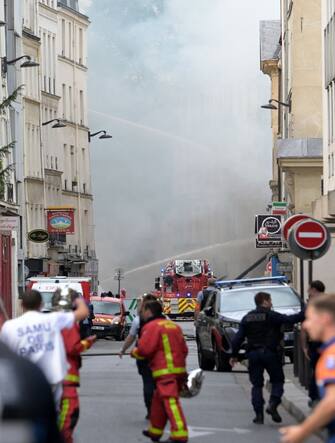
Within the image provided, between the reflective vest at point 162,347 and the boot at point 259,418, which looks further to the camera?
the boot at point 259,418

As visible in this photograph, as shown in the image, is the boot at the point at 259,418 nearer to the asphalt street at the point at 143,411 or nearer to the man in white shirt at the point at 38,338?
the asphalt street at the point at 143,411

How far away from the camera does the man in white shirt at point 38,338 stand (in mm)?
11773

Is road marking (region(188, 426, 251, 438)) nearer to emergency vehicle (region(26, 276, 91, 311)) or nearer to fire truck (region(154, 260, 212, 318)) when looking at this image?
emergency vehicle (region(26, 276, 91, 311))

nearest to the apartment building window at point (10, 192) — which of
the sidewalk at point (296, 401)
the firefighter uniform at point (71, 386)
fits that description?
the sidewalk at point (296, 401)

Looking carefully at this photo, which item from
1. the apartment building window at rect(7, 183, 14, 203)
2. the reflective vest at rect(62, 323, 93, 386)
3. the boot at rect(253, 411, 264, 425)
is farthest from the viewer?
the apartment building window at rect(7, 183, 14, 203)

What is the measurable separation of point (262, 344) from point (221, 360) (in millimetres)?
12622

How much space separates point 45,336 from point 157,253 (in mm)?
90945

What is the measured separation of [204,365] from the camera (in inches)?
1268

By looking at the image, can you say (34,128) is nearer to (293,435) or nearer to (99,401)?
(99,401)

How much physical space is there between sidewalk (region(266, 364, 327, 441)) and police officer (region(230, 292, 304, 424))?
550mm

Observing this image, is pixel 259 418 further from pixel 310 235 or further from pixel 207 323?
pixel 207 323

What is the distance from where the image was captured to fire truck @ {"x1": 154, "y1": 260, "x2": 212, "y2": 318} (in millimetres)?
84188

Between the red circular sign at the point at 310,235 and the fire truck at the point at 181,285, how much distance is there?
201ft

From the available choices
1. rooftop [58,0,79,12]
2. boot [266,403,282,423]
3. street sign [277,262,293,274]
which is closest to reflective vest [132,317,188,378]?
boot [266,403,282,423]
